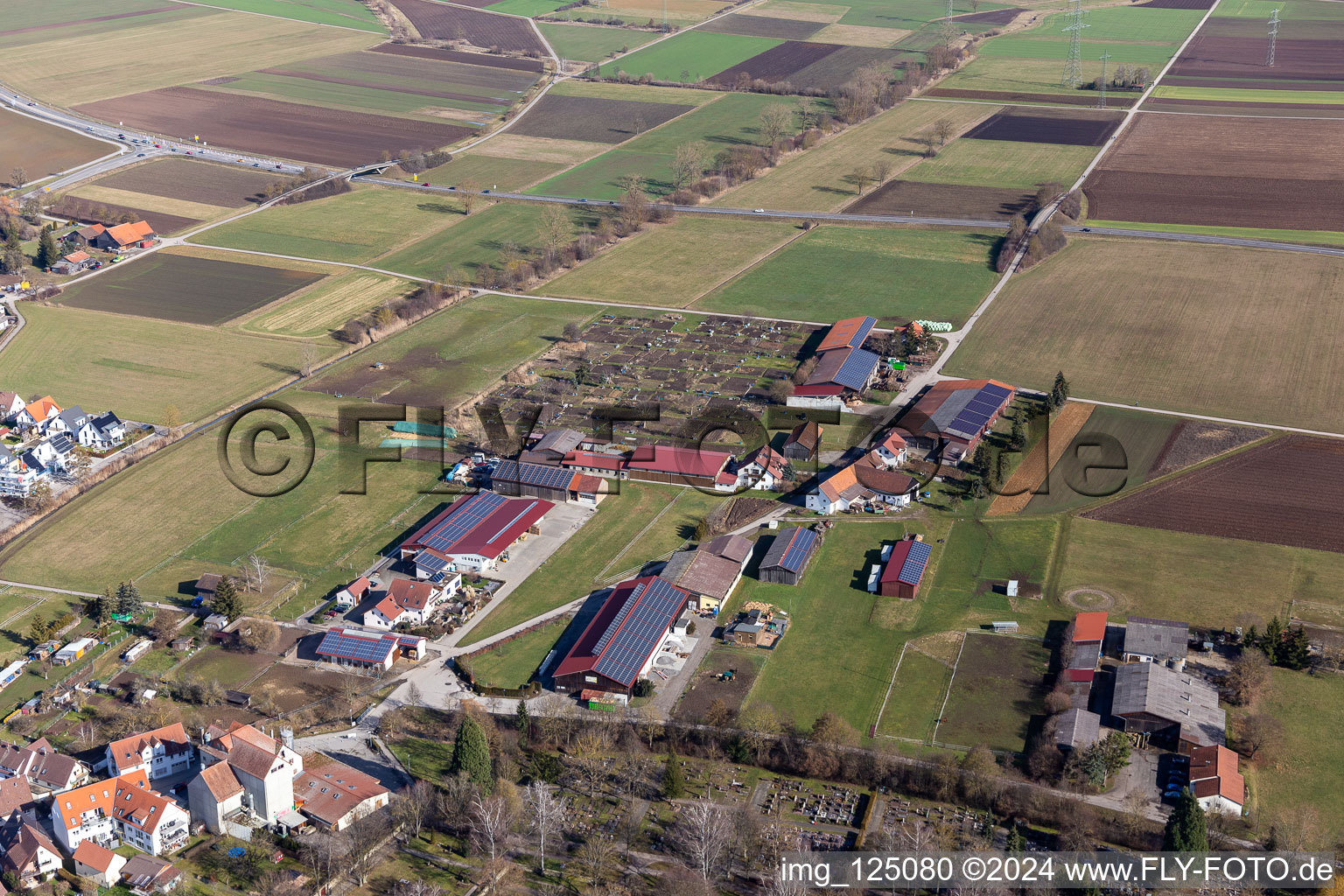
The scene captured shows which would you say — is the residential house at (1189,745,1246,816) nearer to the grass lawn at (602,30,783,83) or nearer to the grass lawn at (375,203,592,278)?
the grass lawn at (375,203,592,278)

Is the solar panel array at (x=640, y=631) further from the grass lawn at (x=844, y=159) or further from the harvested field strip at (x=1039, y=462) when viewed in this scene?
the grass lawn at (x=844, y=159)

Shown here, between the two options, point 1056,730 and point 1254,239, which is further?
point 1254,239

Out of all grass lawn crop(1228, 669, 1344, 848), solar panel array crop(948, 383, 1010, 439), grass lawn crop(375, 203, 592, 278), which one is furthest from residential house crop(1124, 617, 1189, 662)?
grass lawn crop(375, 203, 592, 278)

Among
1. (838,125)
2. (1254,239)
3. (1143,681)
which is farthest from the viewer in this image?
(838,125)

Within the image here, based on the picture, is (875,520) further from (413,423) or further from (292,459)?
(292,459)

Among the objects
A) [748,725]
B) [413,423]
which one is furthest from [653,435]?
[748,725]

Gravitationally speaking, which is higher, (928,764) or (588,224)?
(588,224)
